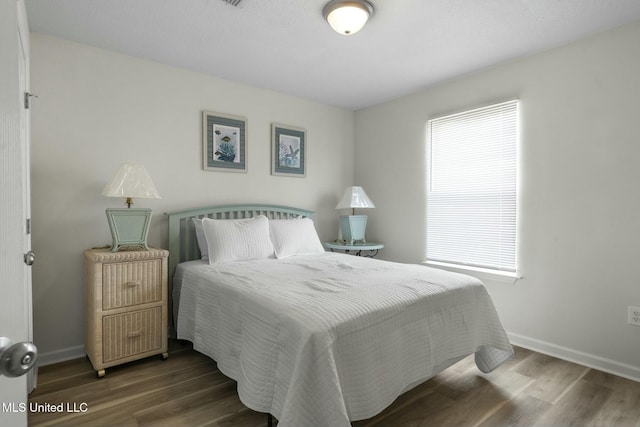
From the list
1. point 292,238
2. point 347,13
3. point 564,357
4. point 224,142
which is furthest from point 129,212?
point 564,357

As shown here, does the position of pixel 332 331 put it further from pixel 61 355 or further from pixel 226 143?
pixel 226 143

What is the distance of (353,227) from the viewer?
12.7ft

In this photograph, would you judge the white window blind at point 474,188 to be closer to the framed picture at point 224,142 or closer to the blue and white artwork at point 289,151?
the blue and white artwork at point 289,151

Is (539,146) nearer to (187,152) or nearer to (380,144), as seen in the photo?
(380,144)

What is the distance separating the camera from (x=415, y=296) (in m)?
1.85

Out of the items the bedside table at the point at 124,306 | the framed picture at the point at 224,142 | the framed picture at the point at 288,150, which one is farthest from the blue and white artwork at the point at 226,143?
the bedside table at the point at 124,306

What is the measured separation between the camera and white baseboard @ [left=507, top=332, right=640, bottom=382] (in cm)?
232

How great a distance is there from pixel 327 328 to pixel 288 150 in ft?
8.85

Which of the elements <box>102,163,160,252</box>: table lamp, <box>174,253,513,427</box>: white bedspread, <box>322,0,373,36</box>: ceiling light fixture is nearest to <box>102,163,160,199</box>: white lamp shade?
<box>102,163,160,252</box>: table lamp

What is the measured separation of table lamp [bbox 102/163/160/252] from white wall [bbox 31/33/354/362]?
15.2 inches

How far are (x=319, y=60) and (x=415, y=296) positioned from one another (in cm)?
213

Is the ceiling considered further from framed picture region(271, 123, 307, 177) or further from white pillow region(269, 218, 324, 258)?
white pillow region(269, 218, 324, 258)

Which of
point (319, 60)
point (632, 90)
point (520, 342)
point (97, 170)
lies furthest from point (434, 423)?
point (97, 170)

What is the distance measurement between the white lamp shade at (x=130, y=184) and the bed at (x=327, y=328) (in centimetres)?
55
